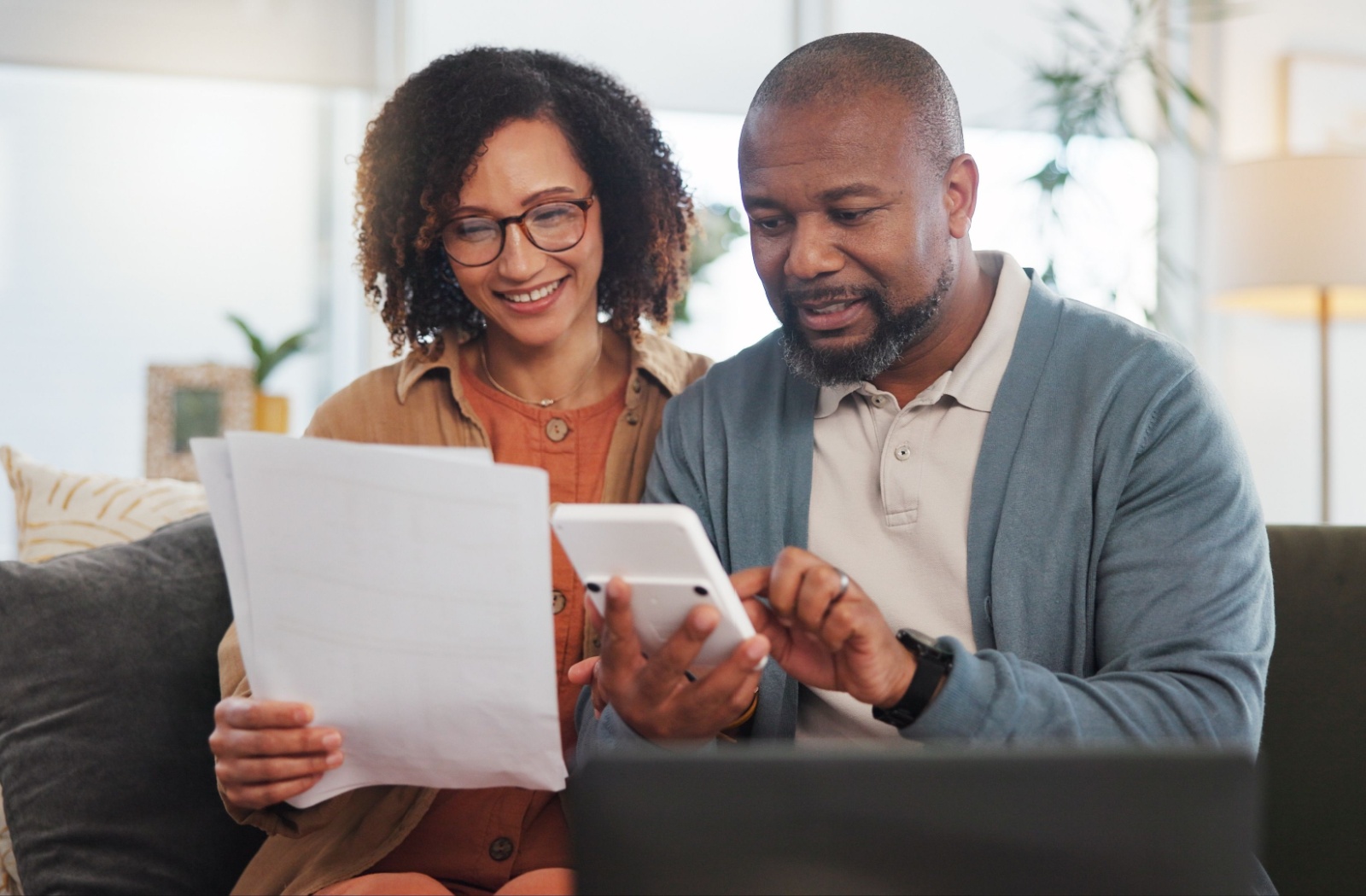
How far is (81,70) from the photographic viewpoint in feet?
11.4

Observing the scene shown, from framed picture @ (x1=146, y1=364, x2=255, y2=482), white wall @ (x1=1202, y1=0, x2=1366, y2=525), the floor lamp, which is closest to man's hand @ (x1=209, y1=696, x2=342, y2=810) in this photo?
framed picture @ (x1=146, y1=364, x2=255, y2=482)

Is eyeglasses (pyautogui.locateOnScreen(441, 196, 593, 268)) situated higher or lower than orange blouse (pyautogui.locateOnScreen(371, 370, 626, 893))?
higher

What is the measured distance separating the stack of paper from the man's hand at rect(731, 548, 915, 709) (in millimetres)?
179

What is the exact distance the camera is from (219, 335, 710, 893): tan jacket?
126cm

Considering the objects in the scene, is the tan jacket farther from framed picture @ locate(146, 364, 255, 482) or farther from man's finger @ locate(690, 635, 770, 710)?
framed picture @ locate(146, 364, 255, 482)

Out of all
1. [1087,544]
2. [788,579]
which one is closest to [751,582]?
[788,579]

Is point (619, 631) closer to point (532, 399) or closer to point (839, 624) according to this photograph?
point (839, 624)

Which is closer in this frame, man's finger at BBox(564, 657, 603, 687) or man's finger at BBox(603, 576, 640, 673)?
man's finger at BBox(603, 576, 640, 673)

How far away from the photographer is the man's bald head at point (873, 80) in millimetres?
1213

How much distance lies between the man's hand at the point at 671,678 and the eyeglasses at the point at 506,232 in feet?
1.90

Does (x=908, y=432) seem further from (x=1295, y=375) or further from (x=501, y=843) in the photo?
(x=1295, y=375)

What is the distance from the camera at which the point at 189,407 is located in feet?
10.3

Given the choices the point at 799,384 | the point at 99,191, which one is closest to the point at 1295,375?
the point at 799,384

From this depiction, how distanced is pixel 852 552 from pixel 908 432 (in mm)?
142
